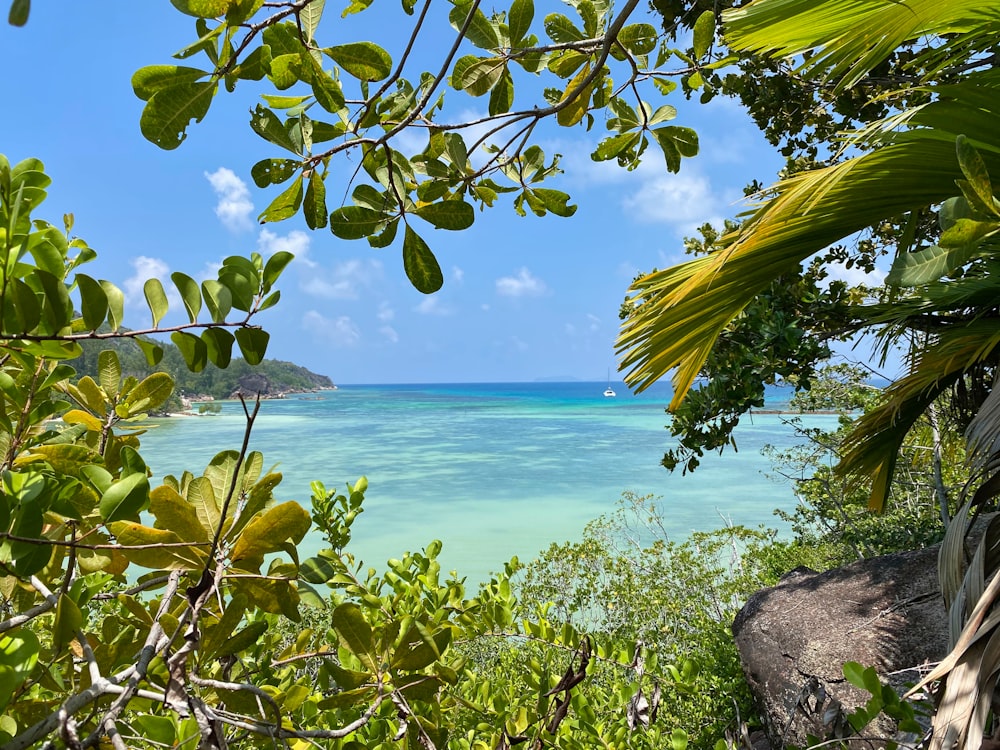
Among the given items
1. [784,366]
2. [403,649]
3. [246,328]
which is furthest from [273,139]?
[784,366]

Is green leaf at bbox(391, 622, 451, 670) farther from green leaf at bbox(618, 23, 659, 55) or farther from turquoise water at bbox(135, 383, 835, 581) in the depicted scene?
turquoise water at bbox(135, 383, 835, 581)

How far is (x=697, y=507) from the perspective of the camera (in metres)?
14.4

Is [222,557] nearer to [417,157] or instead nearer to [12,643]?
[12,643]

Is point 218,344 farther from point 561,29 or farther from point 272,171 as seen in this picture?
point 561,29

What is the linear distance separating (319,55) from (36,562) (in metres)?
0.52

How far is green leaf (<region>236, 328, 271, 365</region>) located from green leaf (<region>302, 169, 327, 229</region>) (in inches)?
7.9

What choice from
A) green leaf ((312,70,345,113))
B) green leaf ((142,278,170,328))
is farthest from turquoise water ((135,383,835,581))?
green leaf ((312,70,345,113))

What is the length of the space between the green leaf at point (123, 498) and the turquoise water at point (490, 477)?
196 cm

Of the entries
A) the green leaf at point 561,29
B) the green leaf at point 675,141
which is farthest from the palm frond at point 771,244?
the green leaf at point 561,29

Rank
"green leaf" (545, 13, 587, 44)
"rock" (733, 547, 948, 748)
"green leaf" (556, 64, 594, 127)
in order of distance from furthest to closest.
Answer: "rock" (733, 547, 948, 748), "green leaf" (556, 64, 594, 127), "green leaf" (545, 13, 587, 44)

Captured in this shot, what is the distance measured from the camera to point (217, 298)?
0.54 metres

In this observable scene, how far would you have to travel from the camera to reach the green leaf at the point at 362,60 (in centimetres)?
57

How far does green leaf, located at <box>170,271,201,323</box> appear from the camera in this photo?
0.54m

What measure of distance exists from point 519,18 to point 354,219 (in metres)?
0.29
